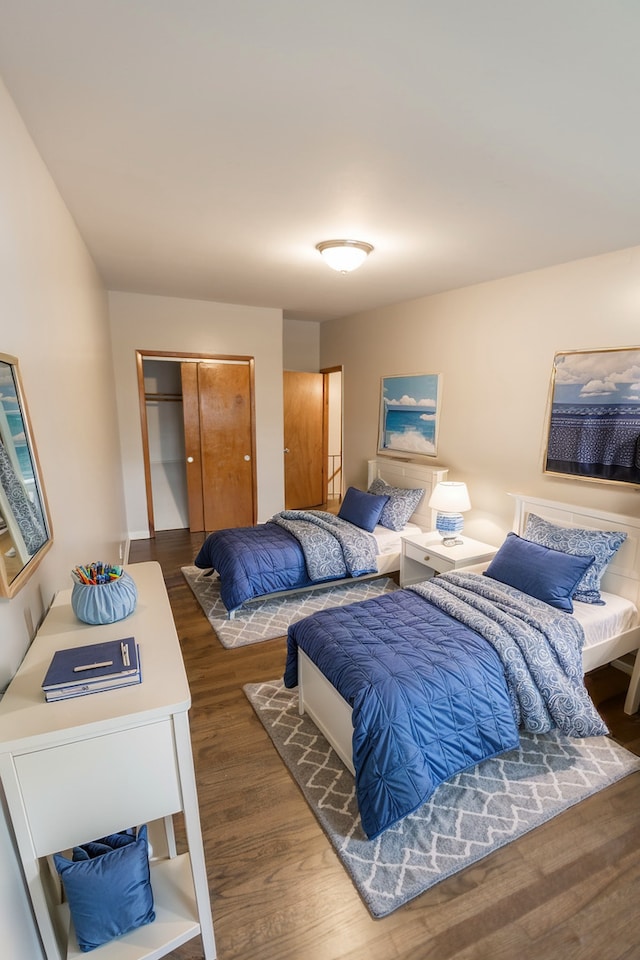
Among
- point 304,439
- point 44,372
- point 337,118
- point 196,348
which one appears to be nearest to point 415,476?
point 304,439

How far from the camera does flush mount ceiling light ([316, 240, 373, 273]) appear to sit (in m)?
2.72

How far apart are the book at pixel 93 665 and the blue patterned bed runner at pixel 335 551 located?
7.66ft

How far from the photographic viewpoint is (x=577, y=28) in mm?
1114

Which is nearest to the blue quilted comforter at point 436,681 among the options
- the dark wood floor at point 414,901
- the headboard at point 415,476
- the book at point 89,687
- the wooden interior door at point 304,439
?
the dark wood floor at point 414,901

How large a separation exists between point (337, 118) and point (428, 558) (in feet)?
9.46

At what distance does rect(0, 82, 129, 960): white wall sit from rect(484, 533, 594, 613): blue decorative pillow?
7.87 feet

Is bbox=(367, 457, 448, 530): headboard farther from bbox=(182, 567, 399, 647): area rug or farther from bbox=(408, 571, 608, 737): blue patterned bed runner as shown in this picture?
bbox=(408, 571, 608, 737): blue patterned bed runner

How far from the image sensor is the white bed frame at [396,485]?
3824mm

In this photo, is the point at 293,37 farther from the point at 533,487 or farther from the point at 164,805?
the point at 533,487

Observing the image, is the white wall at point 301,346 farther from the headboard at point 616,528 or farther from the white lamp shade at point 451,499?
the headboard at point 616,528

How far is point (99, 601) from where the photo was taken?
1444 mm

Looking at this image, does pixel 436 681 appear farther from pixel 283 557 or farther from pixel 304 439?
pixel 304 439

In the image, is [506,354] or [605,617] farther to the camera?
[506,354]

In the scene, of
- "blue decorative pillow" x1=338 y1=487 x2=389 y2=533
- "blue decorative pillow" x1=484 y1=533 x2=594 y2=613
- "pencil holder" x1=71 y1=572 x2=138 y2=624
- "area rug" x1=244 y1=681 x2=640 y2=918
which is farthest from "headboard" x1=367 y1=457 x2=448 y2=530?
"pencil holder" x1=71 y1=572 x2=138 y2=624
